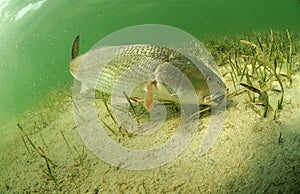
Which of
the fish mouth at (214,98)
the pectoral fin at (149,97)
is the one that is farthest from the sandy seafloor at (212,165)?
the pectoral fin at (149,97)

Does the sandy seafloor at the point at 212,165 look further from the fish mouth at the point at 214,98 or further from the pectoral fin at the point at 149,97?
the pectoral fin at the point at 149,97

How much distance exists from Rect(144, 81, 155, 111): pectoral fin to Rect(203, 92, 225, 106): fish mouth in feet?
1.43

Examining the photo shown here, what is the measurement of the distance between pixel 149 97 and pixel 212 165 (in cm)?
67

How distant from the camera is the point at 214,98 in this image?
2451 mm

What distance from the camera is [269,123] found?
2.20 meters

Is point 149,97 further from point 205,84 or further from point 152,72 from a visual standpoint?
point 205,84

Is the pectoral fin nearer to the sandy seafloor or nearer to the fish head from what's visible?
the fish head

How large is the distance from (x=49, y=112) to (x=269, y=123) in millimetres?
3128

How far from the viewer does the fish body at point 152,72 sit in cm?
238

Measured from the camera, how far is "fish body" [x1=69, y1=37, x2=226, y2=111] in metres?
A: 2.38

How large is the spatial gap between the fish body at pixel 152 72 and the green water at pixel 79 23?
4343 millimetres

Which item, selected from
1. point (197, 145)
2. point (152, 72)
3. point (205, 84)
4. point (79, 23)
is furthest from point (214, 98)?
point (79, 23)

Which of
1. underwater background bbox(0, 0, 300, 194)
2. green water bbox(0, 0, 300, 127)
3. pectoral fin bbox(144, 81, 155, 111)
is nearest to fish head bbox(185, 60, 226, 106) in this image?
underwater background bbox(0, 0, 300, 194)

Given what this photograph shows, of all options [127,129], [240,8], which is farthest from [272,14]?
[127,129]
